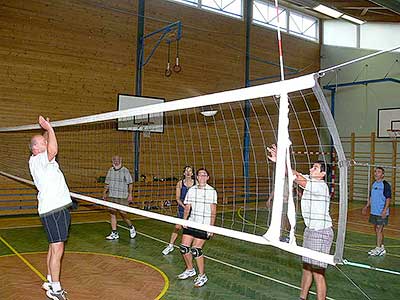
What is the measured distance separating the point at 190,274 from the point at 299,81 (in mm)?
3722

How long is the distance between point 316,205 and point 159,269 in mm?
2990

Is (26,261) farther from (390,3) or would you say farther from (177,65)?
(177,65)

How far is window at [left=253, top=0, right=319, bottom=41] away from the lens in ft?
54.5

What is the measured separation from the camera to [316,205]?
14.4 feet

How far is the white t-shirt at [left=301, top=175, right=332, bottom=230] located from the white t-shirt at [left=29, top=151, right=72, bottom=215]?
8.62 ft

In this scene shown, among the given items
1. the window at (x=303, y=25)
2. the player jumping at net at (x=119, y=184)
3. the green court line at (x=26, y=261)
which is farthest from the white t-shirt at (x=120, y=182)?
the window at (x=303, y=25)

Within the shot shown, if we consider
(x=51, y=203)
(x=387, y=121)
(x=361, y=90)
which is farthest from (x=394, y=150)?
(x=51, y=203)

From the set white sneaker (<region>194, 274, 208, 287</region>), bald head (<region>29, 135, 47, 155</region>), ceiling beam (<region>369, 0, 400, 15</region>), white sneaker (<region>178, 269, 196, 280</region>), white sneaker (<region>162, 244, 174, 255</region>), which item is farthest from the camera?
white sneaker (<region>162, 244, 174, 255</region>)

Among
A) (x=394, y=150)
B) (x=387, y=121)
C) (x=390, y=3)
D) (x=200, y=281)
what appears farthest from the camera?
(x=387, y=121)

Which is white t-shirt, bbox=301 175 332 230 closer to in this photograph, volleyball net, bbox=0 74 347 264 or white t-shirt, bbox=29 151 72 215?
white t-shirt, bbox=29 151 72 215

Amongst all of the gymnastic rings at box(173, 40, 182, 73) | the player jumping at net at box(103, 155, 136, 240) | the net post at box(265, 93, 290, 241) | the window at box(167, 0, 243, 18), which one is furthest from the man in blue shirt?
the window at box(167, 0, 243, 18)

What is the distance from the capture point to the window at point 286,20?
16609 mm

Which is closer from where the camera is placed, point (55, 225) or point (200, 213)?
point (55, 225)

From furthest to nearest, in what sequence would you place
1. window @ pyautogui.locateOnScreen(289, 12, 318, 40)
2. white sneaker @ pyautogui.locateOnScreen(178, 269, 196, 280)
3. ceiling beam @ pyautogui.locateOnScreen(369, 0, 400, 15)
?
window @ pyautogui.locateOnScreen(289, 12, 318, 40), ceiling beam @ pyautogui.locateOnScreen(369, 0, 400, 15), white sneaker @ pyautogui.locateOnScreen(178, 269, 196, 280)
